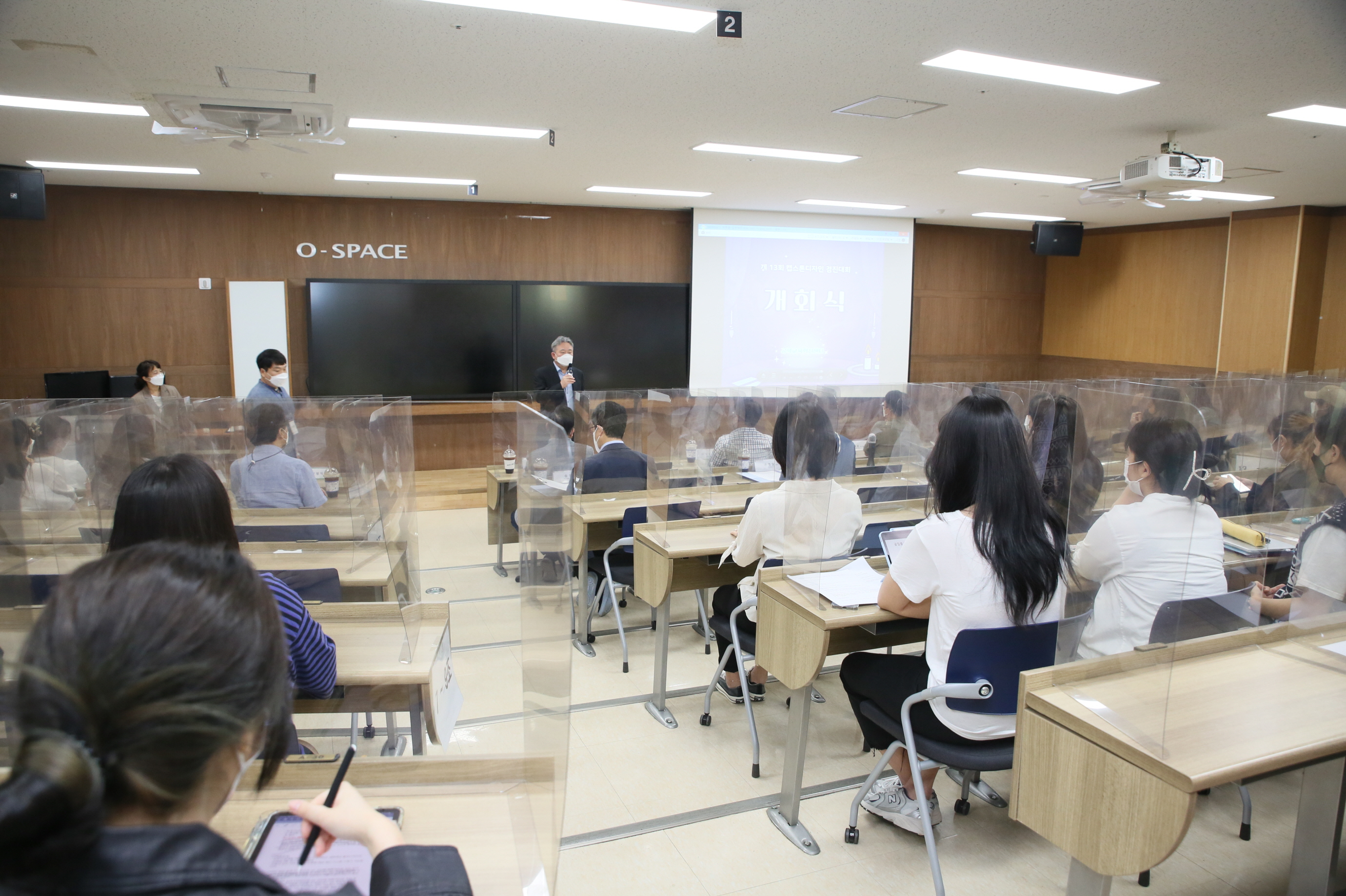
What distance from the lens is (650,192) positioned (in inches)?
311

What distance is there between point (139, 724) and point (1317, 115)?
6062 millimetres

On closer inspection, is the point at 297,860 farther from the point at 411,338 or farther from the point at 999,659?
the point at 411,338

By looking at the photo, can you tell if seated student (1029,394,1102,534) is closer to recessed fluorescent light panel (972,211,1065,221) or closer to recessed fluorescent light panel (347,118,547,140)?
recessed fluorescent light panel (347,118,547,140)

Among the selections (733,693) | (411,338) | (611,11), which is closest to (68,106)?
(611,11)

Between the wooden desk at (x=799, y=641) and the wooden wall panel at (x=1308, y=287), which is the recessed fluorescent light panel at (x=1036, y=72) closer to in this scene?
the wooden desk at (x=799, y=641)

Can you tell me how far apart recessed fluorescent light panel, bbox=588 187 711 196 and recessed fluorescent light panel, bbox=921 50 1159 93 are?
4188mm

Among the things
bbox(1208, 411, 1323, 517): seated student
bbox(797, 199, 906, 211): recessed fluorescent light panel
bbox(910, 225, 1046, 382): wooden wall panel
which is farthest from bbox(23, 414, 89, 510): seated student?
bbox(910, 225, 1046, 382): wooden wall panel

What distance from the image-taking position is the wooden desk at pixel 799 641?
2.39 meters

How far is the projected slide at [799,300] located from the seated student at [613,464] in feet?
17.2

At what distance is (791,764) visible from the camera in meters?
2.55

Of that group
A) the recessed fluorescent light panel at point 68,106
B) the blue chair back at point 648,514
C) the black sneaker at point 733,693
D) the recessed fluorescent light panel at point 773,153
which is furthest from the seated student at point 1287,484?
the recessed fluorescent light panel at point 68,106

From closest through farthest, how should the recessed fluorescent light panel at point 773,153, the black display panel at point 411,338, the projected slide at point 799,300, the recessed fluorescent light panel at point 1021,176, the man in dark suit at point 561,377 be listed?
the recessed fluorescent light panel at point 773,153 < the man in dark suit at point 561,377 < the recessed fluorescent light panel at point 1021,176 < the black display panel at point 411,338 < the projected slide at point 799,300

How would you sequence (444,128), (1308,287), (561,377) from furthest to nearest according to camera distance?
(1308,287)
(561,377)
(444,128)

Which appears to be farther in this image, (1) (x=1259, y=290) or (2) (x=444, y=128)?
(1) (x=1259, y=290)
